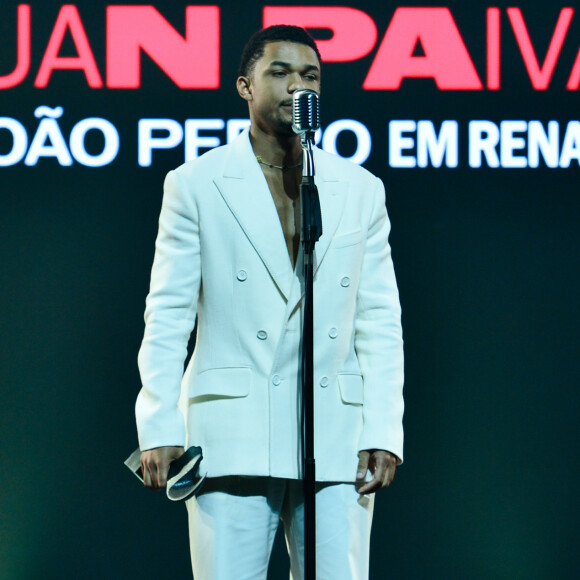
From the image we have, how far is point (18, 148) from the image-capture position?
3.95 m

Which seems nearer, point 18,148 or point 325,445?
point 325,445

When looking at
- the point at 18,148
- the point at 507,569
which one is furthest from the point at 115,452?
the point at 507,569

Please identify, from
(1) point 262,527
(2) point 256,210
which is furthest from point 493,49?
(1) point 262,527

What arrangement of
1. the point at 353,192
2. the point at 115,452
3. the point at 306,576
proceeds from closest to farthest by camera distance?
1. the point at 306,576
2. the point at 353,192
3. the point at 115,452

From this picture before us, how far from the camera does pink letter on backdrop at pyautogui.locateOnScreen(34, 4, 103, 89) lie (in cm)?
395

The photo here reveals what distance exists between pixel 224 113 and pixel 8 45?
35.1 inches

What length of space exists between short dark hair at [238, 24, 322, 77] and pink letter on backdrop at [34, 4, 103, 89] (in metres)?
1.72

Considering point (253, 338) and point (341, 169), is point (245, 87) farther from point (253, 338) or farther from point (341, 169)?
point (253, 338)

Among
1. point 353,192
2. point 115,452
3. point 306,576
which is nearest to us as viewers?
point 306,576

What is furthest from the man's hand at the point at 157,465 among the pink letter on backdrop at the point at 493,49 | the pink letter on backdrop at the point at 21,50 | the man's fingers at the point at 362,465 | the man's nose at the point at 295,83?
the pink letter on backdrop at the point at 493,49

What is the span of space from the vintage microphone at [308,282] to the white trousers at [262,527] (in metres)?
0.11

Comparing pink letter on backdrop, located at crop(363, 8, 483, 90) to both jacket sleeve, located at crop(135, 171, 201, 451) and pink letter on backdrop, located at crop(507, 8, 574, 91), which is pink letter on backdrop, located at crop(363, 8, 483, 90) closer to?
pink letter on backdrop, located at crop(507, 8, 574, 91)

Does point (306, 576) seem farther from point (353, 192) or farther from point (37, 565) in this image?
point (37, 565)

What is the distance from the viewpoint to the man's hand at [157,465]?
2.12 meters
